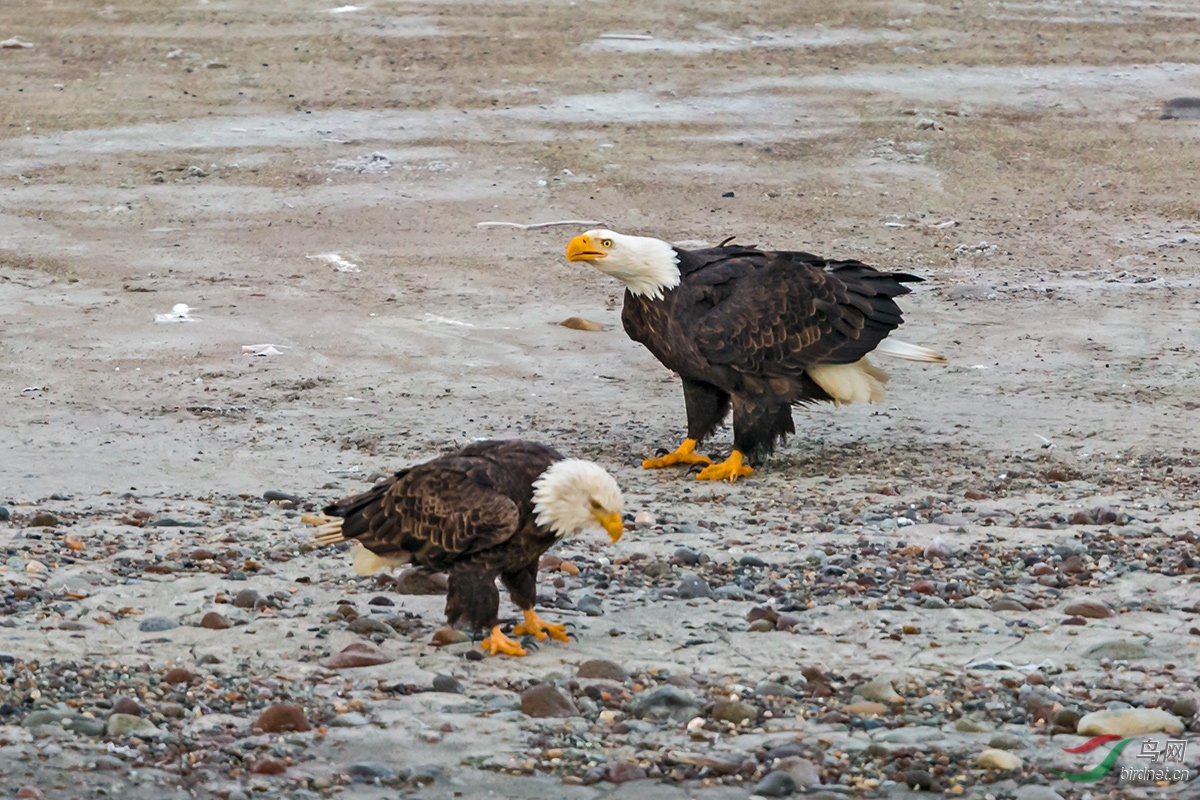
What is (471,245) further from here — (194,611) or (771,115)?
(194,611)

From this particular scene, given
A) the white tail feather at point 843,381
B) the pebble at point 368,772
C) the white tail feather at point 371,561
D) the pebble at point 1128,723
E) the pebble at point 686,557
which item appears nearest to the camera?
the pebble at point 368,772

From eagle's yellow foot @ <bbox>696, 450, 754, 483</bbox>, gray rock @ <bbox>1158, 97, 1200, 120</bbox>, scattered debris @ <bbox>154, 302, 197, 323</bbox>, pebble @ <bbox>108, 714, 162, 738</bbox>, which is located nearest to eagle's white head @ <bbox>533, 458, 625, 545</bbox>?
pebble @ <bbox>108, 714, 162, 738</bbox>

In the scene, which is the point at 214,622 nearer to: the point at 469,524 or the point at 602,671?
the point at 469,524

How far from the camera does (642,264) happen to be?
318 inches

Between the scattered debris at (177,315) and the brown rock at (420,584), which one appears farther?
the scattered debris at (177,315)

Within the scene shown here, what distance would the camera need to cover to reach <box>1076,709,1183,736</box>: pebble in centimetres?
441

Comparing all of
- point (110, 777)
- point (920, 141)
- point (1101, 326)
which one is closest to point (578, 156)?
point (920, 141)

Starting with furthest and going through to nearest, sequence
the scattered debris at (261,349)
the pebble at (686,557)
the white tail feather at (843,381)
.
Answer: the scattered debris at (261,349) → the white tail feather at (843,381) → the pebble at (686,557)

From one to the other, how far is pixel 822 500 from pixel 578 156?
7.03 metres

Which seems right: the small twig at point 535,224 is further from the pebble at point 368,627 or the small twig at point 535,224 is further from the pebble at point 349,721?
the pebble at point 349,721

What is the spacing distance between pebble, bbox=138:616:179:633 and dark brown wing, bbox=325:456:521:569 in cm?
60

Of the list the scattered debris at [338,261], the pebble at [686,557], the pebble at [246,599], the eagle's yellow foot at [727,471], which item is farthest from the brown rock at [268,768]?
the scattered debris at [338,261]

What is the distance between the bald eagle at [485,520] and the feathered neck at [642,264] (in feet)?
9.02

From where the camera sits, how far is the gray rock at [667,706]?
4.66 meters
